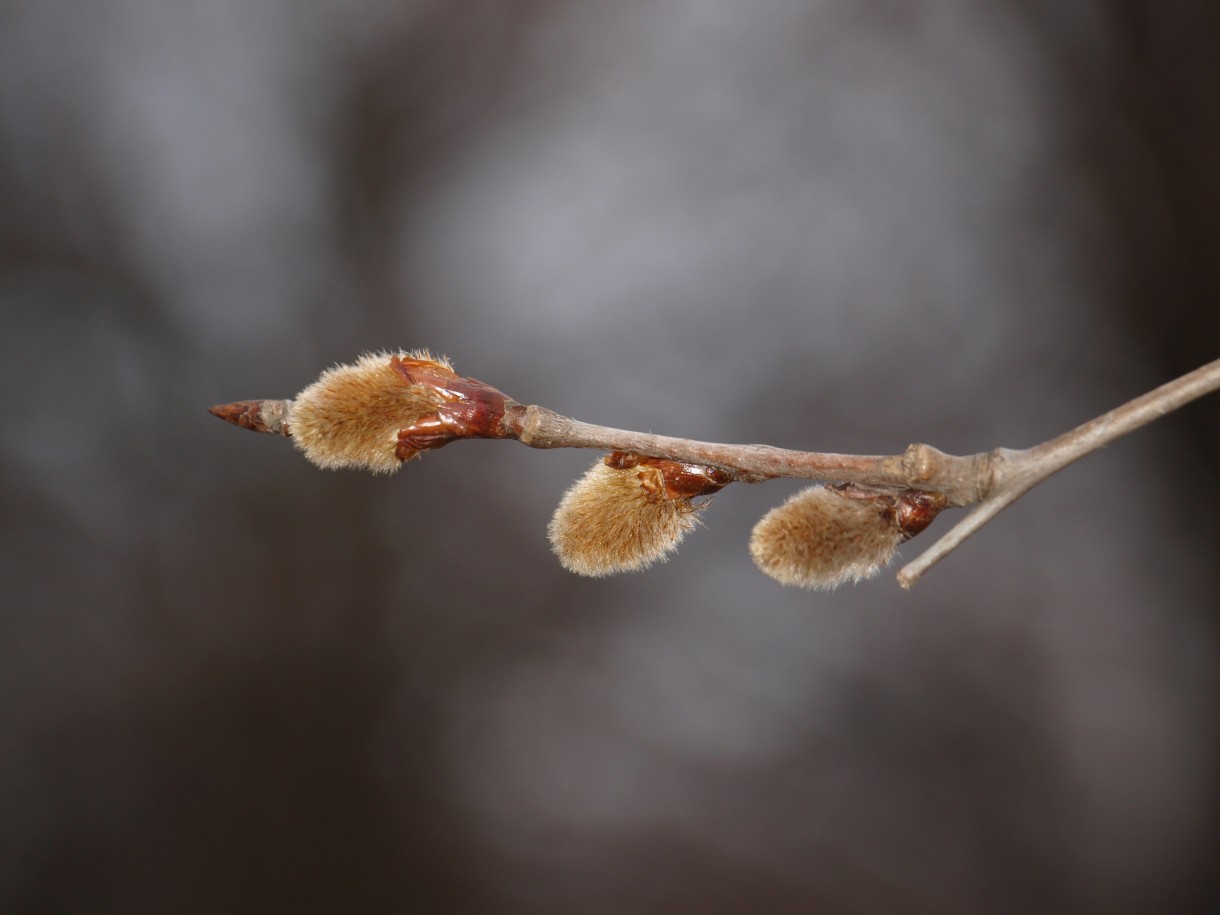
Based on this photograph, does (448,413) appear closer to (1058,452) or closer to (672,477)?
(672,477)

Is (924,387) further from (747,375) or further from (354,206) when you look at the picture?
(354,206)

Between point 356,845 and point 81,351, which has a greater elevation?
point 81,351

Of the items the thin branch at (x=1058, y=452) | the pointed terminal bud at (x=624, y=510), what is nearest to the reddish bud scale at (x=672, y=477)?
the pointed terminal bud at (x=624, y=510)

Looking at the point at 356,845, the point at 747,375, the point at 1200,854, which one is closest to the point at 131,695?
the point at 356,845

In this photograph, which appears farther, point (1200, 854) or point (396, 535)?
point (396, 535)

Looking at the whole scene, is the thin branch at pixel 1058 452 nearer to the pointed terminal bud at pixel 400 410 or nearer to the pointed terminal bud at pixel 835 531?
the pointed terminal bud at pixel 835 531

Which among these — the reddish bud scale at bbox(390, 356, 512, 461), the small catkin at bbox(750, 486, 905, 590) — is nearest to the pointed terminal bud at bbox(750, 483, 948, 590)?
the small catkin at bbox(750, 486, 905, 590)

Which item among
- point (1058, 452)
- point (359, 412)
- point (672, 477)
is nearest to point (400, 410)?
point (359, 412)
